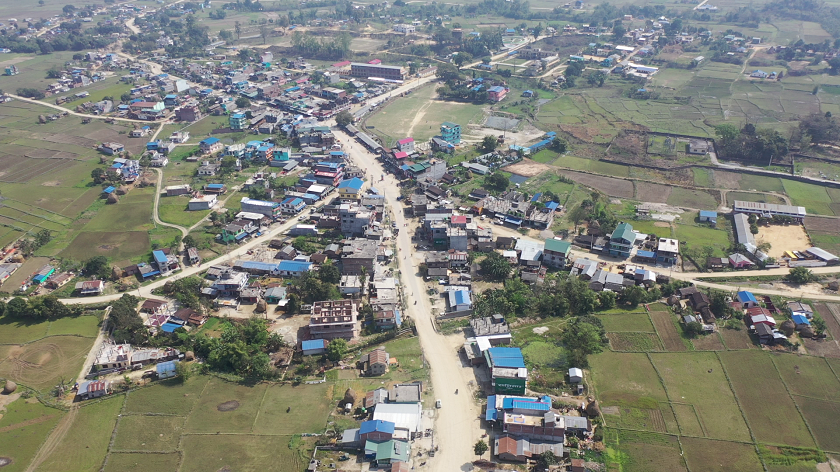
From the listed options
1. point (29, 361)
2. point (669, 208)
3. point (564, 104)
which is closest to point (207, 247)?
point (29, 361)

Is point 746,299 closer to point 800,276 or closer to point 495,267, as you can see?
point 800,276

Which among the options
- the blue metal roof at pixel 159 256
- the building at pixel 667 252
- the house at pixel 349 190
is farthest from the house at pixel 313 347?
the building at pixel 667 252

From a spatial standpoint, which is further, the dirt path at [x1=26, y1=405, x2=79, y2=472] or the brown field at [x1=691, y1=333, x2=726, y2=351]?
the brown field at [x1=691, y1=333, x2=726, y2=351]

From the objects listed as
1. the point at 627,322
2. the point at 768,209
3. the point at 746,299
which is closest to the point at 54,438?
the point at 627,322

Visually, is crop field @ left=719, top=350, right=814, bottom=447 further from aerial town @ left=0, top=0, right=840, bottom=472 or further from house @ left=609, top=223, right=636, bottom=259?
house @ left=609, top=223, right=636, bottom=259

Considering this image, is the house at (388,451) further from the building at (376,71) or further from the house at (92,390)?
the building at (376,71)

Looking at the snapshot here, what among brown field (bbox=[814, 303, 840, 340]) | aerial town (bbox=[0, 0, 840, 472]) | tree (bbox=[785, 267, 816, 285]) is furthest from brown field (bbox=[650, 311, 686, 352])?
tree (bbox=[785, 267, 816, 285])
